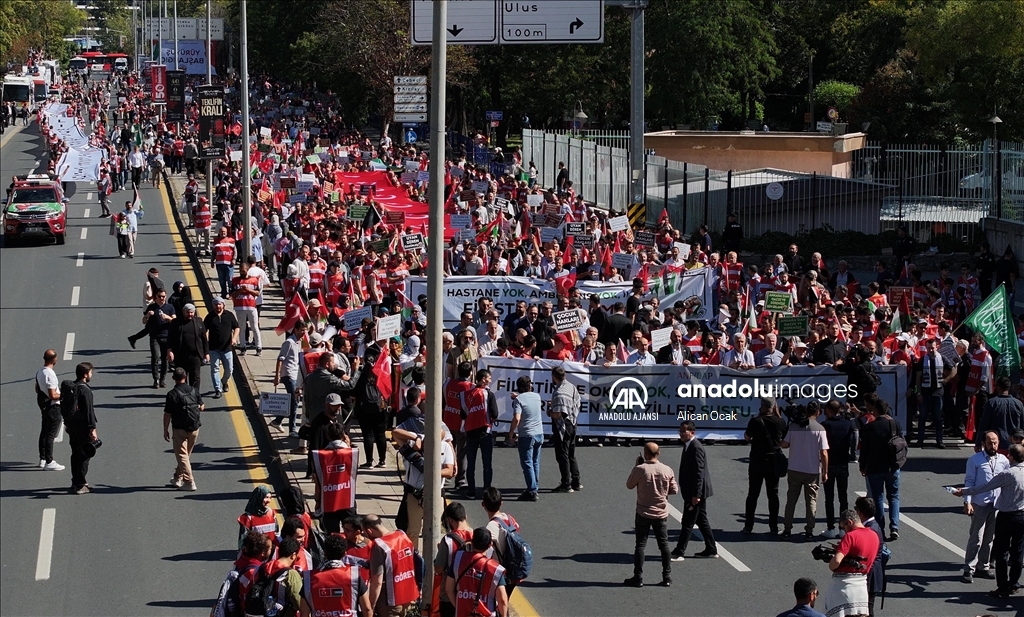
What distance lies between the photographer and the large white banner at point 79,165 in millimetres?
44594

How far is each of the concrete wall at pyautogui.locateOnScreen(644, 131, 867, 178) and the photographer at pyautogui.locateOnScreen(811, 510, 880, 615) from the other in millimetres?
37211

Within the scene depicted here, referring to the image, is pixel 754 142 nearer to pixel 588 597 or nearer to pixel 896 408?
pixel 896 408

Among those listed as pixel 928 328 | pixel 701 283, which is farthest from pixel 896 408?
pixel 701 283

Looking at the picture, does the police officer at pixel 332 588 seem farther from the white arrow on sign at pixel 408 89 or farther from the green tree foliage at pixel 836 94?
the green tree foliage at pixel 836 94

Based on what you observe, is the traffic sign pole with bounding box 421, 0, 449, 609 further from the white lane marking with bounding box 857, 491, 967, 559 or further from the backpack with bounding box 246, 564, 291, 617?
the white lane marking with bounding box 857, 491, 967, 559

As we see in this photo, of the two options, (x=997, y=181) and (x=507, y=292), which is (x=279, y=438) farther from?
(x=997, y=181)

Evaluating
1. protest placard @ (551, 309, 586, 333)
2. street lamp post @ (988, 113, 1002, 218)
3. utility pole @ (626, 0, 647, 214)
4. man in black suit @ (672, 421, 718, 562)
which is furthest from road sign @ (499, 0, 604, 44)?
street lamp post @ (988, 113, 1002, 218)

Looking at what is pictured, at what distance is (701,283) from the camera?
77.4 ft

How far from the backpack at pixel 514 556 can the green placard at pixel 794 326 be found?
9.87 meters

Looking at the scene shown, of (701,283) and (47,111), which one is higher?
(47,111)

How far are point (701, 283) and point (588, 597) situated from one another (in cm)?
1147

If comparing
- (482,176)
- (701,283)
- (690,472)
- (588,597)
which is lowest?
(588,597)

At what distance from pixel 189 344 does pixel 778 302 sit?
898 cm

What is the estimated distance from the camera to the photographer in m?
11.1
